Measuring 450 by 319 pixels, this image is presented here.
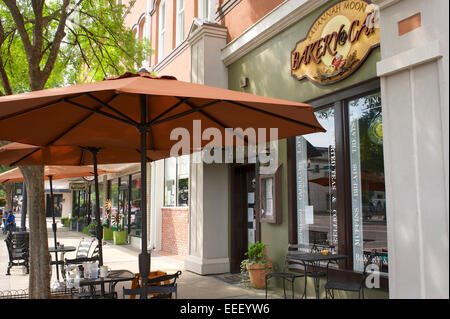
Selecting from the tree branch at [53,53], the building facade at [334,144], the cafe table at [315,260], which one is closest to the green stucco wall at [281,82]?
the building facade at [334,144]

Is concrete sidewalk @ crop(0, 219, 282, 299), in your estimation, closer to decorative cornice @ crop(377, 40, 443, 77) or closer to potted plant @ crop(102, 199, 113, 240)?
potted plant @ crop(102, 199, 113, 240)

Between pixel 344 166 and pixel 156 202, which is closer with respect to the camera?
pixel 344 166

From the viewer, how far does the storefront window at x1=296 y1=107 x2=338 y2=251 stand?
21.8ft

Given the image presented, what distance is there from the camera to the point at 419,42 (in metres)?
3.61

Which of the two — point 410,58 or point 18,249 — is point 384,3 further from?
point 18,249

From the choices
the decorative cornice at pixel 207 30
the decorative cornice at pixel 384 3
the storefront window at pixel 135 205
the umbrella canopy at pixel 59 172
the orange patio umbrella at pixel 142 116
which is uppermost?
the decorative cornice at pixel 207 30

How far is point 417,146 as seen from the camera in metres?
3.57

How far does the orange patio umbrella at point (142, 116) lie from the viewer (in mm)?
3600

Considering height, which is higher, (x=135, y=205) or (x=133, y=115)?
(x=133, y=115)

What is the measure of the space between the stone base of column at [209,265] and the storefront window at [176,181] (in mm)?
2918

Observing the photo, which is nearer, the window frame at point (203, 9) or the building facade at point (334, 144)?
the building facade at point (334, 144)

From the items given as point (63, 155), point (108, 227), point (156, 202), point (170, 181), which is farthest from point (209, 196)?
point (108, 227)

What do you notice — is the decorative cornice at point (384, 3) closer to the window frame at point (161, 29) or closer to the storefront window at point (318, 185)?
the storefront window at point (318, 185)

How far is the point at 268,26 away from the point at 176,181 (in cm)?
627
